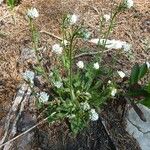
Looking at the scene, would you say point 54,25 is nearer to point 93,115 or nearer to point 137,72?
point 137,72

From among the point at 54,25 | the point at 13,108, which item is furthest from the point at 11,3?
the point at 13,108

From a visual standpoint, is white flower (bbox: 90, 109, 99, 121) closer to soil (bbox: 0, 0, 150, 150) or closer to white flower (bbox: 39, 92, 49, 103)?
soil (bbox: 0, 0, 150, 150)

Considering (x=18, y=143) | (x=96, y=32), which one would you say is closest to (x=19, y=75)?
(x=18, y=143)

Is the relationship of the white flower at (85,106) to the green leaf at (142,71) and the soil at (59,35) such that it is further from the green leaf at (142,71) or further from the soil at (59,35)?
the green leaf at (142,71)

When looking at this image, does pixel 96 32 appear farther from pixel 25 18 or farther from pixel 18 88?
pixel 18 88

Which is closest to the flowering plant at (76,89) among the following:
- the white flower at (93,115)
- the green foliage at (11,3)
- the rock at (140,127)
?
the white flower at (93,115)

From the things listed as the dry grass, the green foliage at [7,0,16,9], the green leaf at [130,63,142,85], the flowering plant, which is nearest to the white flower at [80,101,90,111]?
the flowering plant
